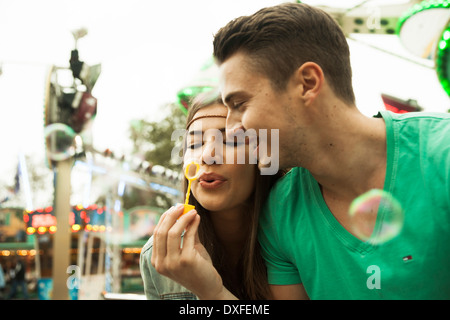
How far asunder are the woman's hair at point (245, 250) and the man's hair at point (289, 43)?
40cm

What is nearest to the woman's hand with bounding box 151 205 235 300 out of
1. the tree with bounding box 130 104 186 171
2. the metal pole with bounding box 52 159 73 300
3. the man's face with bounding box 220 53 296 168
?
the man's face with bounding box 220 53 296 168

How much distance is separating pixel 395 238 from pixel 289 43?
858 mm

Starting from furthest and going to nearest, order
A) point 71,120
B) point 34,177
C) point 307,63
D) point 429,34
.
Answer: point 34,177, point 71,120, point 429,34, point 307,63

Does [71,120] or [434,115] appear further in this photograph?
[71,120]

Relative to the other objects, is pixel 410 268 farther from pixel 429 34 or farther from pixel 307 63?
pixel 429 34

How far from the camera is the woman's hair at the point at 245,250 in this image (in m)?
1.77

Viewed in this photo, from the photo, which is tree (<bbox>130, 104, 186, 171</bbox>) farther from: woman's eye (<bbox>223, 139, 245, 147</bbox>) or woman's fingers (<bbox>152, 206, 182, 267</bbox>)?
woman's fingers (<bbox>152, 206, 182, 267</bbox>)

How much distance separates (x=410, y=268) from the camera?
1366 mm

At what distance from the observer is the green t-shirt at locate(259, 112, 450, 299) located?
1348 millimetres

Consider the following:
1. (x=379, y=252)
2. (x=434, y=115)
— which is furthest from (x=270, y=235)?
(x=434, y=115)

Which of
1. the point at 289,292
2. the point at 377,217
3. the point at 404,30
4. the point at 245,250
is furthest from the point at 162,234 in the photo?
the point at 404,30

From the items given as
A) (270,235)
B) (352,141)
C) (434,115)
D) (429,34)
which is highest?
(429,34)
